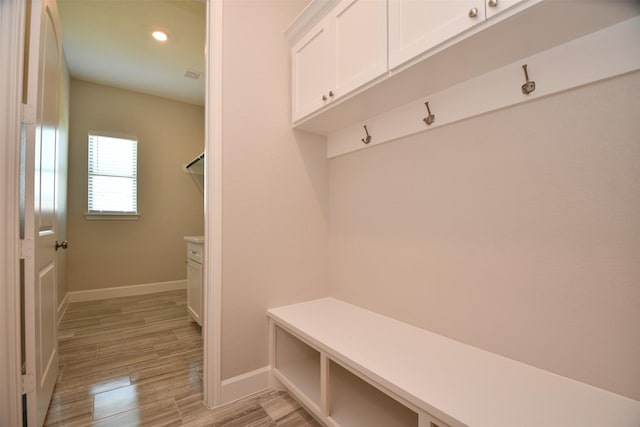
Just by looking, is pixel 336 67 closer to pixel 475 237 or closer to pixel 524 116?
pixel 524 116

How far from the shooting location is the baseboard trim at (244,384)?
1.54 metres

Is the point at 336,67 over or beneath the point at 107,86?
beneath

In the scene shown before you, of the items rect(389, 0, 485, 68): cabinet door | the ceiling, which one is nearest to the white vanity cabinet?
the ceiling

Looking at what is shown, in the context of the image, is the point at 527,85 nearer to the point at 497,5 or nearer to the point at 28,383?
the point at 497,5

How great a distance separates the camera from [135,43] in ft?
9.11

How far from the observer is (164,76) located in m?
3.39

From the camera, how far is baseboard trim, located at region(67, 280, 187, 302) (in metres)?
3.35

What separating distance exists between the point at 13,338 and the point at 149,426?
0.72 m

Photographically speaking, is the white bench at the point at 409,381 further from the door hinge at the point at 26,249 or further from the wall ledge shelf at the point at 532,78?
the door hinge at the point at 26,249

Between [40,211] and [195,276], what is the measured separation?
1312 millimetres

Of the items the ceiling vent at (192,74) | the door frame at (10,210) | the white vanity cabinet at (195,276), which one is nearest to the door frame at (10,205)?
the door frame at (10,210)

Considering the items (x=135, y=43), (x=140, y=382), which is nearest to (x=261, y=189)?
(x=140, y=382)

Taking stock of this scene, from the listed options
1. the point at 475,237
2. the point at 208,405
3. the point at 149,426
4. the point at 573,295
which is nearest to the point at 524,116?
the point at 475,237

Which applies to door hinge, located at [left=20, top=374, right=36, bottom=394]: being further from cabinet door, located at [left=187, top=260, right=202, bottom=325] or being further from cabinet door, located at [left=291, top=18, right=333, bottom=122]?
cabinet door, located at [left=291, top=18, right=333, bottom=122]
